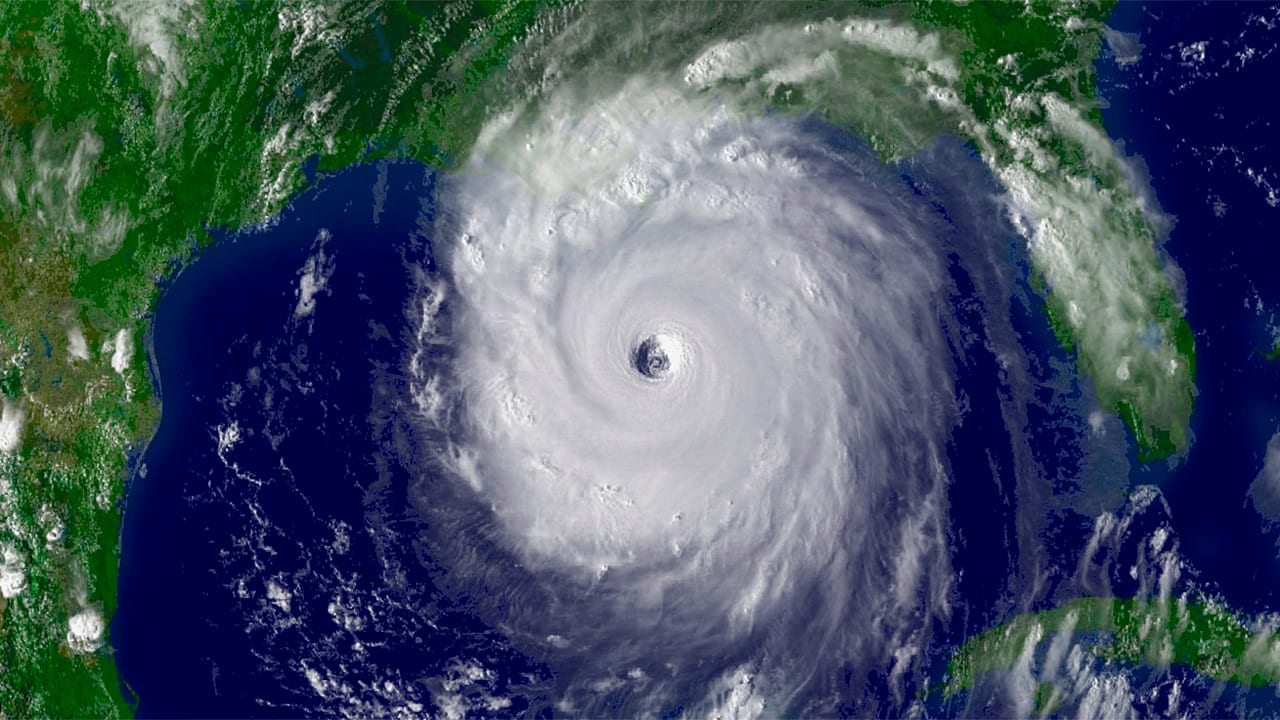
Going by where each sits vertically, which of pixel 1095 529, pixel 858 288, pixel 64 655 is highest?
pixel 858 288

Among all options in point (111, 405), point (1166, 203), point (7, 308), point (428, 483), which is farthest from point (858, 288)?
point (7, 308)

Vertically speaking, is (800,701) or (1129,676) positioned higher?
(1129,676)

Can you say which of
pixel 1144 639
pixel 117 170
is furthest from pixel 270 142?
pixel 1144 639

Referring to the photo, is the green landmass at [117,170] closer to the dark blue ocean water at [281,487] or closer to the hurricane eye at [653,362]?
the dark blue ocean water at [281,487]

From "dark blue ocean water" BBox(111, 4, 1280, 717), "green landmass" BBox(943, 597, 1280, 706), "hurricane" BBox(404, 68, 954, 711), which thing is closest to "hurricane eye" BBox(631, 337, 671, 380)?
"hurricane" BBox(404, 68, 954, 711)

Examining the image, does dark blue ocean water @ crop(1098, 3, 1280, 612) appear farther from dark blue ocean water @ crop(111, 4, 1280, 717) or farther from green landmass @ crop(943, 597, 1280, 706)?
green landmass @ crop(943, 597, 1280, 706)

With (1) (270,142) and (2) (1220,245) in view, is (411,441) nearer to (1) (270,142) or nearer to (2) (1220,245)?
(1) (270,142)

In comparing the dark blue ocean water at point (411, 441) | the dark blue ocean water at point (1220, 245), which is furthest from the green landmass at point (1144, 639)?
the dark blue ocean water at point (1220, 245)

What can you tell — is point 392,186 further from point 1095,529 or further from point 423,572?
point 1095,529
